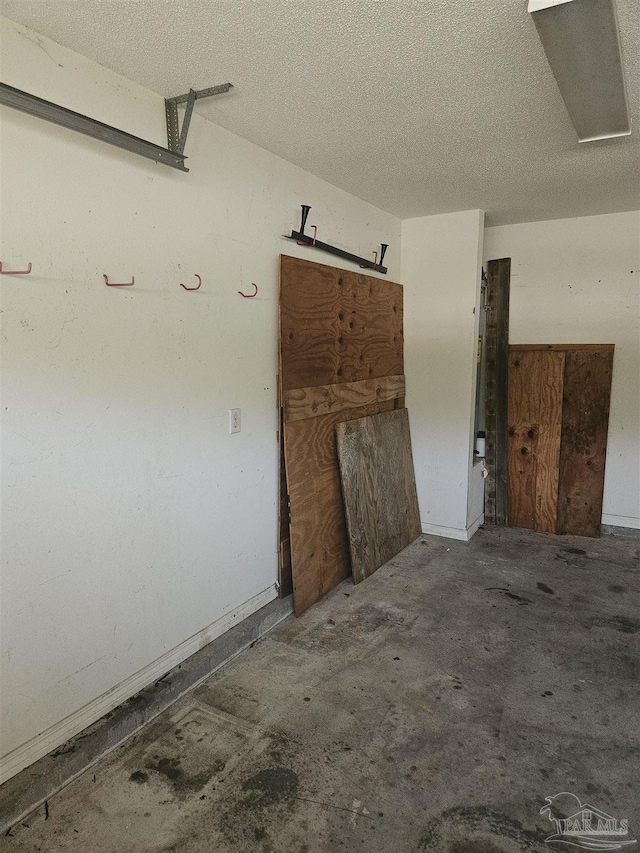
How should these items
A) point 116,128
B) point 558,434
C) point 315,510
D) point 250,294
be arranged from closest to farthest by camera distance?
Result: point 116,128 < point 250,294 < point 315,510 < point 558,434

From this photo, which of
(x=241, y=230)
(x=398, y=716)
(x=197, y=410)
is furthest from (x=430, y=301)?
(x=398, y=716)

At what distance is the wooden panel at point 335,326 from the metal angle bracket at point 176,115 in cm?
79

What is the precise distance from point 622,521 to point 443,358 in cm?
196

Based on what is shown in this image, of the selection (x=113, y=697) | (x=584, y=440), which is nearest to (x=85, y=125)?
(x=113, y=697)

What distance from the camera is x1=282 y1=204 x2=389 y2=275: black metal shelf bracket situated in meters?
2.82

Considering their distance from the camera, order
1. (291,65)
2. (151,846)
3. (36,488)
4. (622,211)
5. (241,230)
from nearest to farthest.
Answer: (151,846) → (36,488) → (291,65) → (241,230) → (622,211)

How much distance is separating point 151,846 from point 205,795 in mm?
212

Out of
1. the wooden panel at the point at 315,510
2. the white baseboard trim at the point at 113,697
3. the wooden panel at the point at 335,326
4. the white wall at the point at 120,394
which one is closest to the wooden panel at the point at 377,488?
the wooden panel at the point at 315,510

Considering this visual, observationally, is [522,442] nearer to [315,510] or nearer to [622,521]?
[622,521]

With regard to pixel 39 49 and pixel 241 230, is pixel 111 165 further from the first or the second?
pixel 241 230

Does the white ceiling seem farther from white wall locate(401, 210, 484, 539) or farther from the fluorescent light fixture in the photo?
white wall locate(401, 210, 484, 539)

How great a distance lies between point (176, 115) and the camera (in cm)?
208

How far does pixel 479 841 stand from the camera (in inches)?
61.2

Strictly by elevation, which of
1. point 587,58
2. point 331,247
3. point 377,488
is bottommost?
point 377,488
